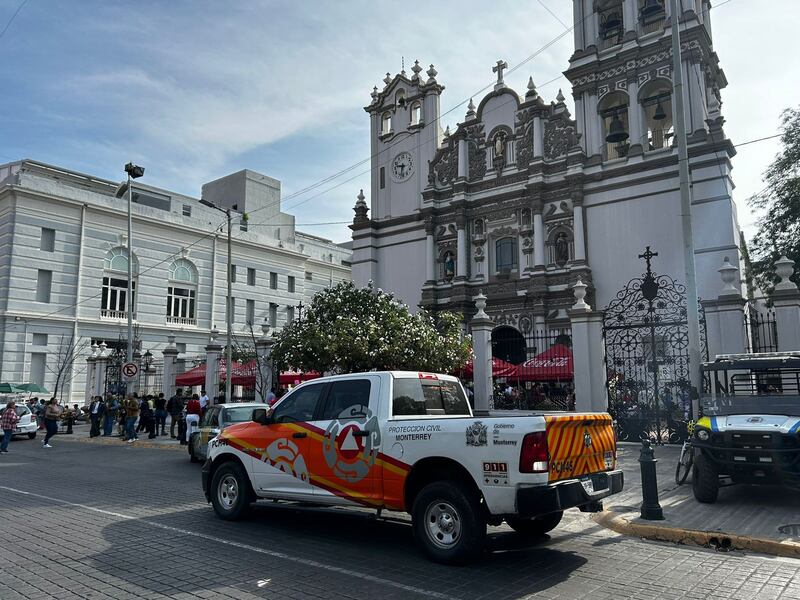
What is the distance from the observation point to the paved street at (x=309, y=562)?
17.8 ft

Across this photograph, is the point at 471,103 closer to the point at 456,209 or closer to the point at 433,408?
the point at 456,209

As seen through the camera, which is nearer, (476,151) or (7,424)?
(7,424)

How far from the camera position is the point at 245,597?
518cm

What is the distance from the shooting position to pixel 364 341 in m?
16.8

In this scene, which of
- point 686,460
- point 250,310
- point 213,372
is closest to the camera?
point 686,460

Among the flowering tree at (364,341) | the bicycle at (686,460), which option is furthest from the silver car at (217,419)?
the bicycle at (686,460)

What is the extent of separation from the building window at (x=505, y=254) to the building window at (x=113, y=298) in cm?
2290

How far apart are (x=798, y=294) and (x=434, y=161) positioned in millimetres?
22464

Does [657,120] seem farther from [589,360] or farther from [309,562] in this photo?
[309,562]

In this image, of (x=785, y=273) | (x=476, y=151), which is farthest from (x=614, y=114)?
(x=785, y=273)

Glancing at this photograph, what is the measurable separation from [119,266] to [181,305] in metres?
4.86

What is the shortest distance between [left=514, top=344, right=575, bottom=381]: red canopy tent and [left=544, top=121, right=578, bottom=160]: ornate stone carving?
42.6 ft

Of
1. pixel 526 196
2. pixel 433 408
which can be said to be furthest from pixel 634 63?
pixel 433 408

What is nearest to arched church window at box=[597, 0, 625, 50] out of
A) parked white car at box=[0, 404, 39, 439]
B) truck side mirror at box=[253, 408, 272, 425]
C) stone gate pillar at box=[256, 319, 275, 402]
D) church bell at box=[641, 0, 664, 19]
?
church bell at box=[641, 0, 664, 19]
